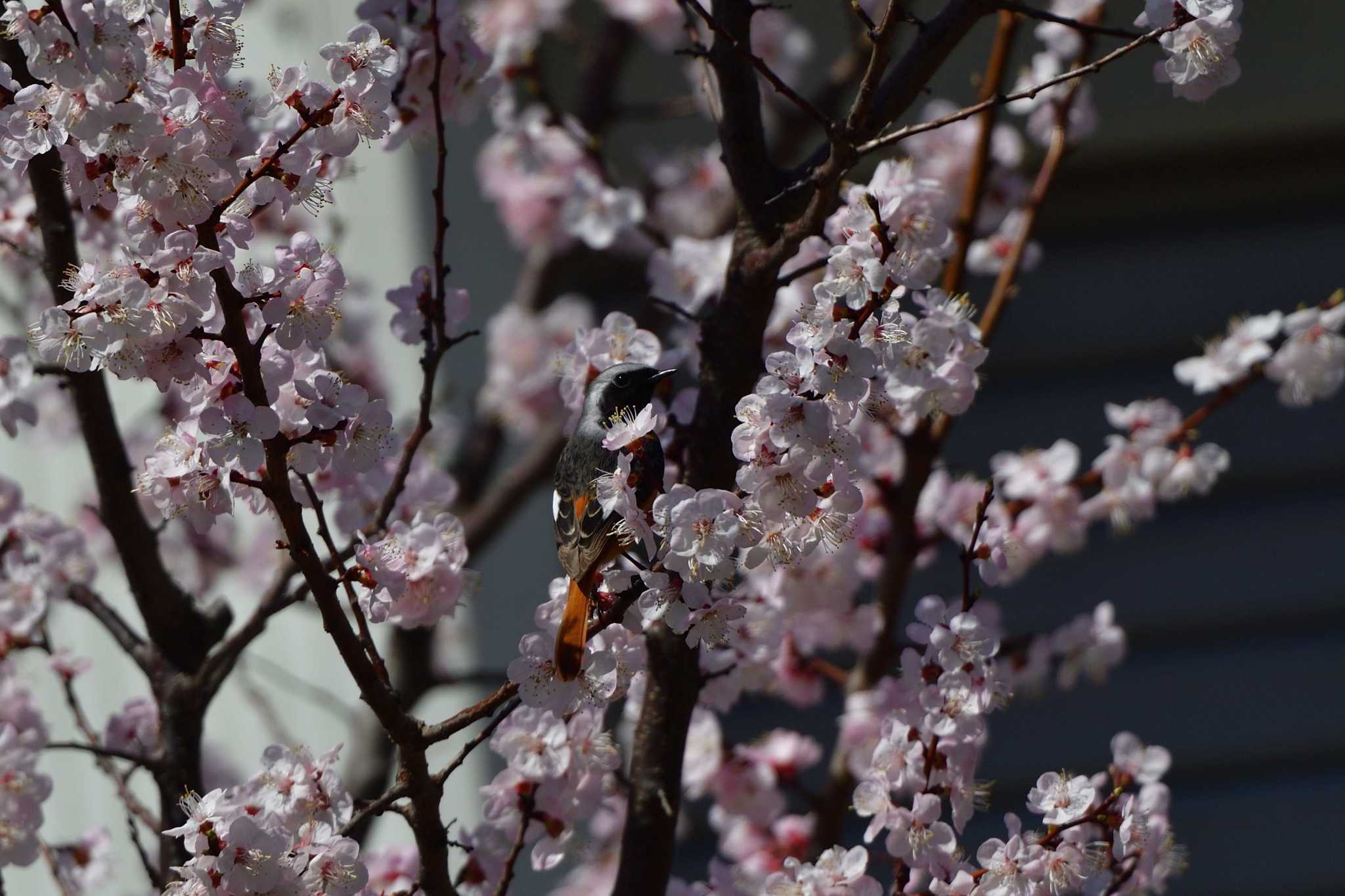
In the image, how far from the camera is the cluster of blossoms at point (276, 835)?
2.69 feet

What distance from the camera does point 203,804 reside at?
84 cm

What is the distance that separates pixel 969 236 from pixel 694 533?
32.3 inches

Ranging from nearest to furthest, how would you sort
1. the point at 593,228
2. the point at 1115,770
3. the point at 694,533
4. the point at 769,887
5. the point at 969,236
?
the point at 694,533 → the point at 769,887 → the point at 1115,770 → the point at 969,236 → the point at 593,228

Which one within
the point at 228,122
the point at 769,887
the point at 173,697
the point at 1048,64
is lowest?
the point at 769,887

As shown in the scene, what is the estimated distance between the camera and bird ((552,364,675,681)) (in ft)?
2.72

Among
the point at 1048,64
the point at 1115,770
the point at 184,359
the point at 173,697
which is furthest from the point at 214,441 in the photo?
the point at 1048,64

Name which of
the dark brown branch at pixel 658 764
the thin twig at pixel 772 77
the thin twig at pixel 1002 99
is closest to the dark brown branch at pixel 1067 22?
the thin twig at pixel 1002 99

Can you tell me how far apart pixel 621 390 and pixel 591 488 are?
119 millimetres

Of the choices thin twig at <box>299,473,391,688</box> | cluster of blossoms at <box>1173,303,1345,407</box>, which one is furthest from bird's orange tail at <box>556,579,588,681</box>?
cluster of blossoms at <box>1173,303,1345,407</box>

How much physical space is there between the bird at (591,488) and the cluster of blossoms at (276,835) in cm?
22

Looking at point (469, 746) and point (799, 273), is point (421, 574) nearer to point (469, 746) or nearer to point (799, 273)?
point (469, 746)

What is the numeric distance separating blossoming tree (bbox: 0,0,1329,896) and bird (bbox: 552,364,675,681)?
0.02 metres

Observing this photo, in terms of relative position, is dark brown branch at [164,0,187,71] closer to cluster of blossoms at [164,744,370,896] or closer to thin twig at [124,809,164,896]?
cluster of blossoms at [164,744,370,896]

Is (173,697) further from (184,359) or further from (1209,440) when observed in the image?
(1209,440)
